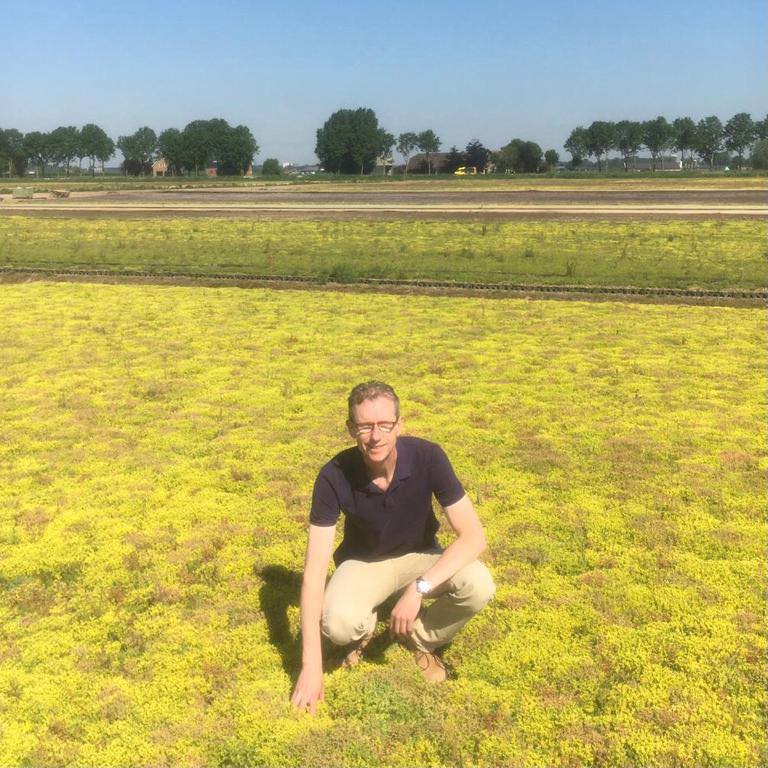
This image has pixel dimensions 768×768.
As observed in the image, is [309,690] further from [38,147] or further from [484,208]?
[38,147]

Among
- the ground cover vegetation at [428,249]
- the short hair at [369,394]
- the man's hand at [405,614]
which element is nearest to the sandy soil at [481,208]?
the ground cover vegetation at [428,249]

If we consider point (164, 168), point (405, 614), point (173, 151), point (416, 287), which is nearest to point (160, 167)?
point (164, 168)

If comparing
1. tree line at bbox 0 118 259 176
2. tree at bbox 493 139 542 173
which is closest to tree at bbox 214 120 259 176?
tree line at bbox 0 118 259 176

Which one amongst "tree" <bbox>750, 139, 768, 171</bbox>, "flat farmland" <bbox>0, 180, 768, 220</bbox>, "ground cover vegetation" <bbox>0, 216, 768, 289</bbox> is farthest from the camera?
"tree" <bbox>750, 139, 768, 171</bbox>

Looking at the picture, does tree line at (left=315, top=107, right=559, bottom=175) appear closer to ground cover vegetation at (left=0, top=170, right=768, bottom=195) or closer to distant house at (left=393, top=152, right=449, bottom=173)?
distant house at (left=393, top=152, right=449, bottom=173)

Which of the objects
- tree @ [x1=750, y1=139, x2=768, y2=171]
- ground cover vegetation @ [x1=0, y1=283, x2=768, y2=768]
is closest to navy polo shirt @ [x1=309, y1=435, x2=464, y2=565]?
ground cover vegetation @ [x1=0, y1=283, x2=768, y2=768]

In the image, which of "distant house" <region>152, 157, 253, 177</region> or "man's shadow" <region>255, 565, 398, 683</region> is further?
"distant house" <region>152, 157, 253, 177</region>

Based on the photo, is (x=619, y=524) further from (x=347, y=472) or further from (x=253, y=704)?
(x=253, y=704)

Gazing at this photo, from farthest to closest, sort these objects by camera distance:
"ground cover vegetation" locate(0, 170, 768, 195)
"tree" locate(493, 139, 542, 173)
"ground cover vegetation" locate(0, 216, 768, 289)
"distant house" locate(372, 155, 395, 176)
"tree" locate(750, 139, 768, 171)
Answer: "distant house" locate(372, 155, 395, 176) → "tree" locate(493, 139, 542, 173) → "tree" locate(750, 139, 768, 171) → "ground cover vegetation" locate(0, 170, 768, 195) → "ground cover vegetation" locate(0, 216, 768, 289)

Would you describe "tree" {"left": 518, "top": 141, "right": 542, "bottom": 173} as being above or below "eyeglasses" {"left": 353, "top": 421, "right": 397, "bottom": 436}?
above

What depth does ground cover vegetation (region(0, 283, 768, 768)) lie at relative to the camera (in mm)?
3664

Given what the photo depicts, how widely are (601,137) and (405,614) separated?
6801 inches

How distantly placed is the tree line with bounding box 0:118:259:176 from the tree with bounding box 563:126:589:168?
68657 mm

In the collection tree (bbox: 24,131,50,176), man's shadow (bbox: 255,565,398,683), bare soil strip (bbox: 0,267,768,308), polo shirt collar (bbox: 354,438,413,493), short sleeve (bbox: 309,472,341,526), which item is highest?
tree (bbox: 24,131,50,176)
